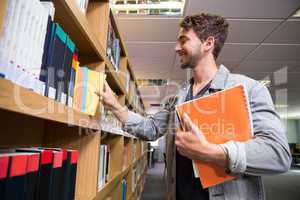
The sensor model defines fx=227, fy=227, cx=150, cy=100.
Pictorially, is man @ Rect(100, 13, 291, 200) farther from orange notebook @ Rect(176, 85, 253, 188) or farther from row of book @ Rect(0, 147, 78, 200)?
row of book @ Rect(0, 147, 78, 200)

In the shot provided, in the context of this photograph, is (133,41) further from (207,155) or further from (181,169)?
(207,155)

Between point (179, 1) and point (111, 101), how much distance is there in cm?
145

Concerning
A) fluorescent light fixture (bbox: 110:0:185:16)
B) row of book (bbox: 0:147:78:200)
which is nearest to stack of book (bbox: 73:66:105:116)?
row of book (bbox: 0:147:78:200)

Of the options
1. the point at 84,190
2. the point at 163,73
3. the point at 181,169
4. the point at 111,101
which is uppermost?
the point at 163,73

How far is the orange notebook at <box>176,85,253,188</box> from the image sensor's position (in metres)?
0.83

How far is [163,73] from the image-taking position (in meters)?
4.21

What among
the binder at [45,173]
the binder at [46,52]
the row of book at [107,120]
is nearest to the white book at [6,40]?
the binder at [46,52]

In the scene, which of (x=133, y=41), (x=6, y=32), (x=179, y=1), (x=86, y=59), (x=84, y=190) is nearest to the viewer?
(x=6, y=32)

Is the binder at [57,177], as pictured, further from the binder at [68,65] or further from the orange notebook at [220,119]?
the orange notebook at [220,119]

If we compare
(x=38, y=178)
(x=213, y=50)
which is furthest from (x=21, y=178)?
(x=213, y=50)

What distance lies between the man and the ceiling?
102cm

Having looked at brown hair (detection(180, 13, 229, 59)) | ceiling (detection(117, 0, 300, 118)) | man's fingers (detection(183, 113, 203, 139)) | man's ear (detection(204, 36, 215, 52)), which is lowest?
man's fingers (detection(183, 113, 203, 139))

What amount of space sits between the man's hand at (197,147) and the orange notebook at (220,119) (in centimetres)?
6

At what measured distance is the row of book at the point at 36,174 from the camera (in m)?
0.48
